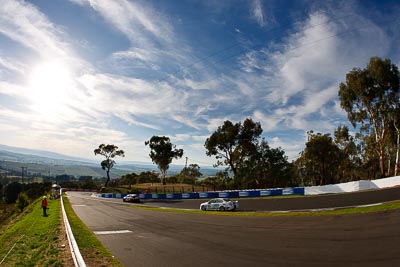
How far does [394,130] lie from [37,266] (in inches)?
2312

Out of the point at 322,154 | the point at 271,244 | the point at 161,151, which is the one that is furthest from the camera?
the point at 161,151

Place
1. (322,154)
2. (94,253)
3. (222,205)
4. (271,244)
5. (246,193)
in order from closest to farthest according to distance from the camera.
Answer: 1. (94,253)
2. (271,244)
3. (222,205)
4. (246,193)
5. (322,154)

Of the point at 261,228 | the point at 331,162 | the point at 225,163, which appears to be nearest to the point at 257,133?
the point at 225,163

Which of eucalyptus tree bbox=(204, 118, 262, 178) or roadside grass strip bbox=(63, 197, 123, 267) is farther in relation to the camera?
eucalyptus tree bbox=(204, 118, 262, 178)

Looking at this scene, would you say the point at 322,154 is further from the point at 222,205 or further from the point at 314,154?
the point at 222,205

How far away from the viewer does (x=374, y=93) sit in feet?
158

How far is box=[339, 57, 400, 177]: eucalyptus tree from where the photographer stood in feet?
151

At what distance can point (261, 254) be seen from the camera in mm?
10414

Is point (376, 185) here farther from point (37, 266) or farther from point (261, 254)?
point (37, 266)

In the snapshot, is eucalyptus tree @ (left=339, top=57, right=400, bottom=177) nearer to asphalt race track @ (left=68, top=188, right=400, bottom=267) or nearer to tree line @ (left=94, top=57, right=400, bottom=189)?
tree line @ (left=94, top=57, right=400, bottom=189)

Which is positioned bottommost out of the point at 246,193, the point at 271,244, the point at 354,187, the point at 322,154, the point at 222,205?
the point at 222,205

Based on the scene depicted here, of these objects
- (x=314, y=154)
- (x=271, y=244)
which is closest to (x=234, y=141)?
(x=314, y=154)

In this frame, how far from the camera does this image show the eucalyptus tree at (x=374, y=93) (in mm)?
46000

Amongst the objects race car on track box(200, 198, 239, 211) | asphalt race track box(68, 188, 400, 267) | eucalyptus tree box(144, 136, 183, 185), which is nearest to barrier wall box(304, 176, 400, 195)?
race car on track box(200, 198, 239, 211)
